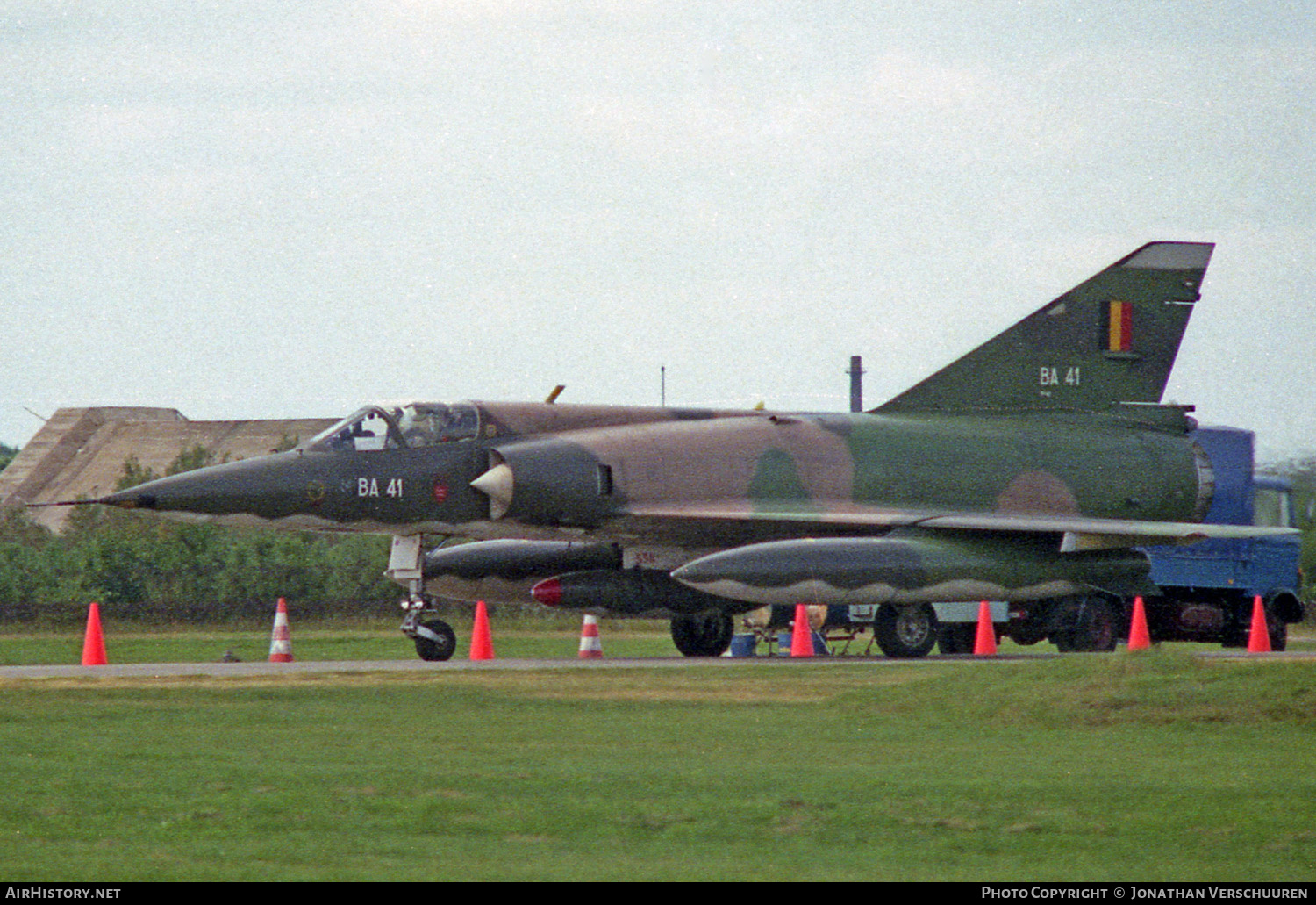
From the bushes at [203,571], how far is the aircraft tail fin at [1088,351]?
13.3m

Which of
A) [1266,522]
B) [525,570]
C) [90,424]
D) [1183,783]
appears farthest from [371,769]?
[90,424]

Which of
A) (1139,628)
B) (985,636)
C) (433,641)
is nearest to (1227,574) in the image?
(1139,628)

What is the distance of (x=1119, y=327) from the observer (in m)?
24.6

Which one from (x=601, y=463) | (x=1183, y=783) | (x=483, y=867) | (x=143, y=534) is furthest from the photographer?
(x=143, y=534)

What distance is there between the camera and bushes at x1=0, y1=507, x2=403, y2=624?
35.8 m

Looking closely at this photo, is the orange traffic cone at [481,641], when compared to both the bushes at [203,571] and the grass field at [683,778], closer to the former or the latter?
the grass field at [683,778]

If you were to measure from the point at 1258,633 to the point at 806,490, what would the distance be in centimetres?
623

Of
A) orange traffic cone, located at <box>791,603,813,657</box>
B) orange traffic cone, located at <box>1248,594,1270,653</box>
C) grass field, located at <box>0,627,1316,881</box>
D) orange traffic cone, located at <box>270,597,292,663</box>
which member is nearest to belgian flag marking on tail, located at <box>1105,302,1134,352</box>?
orange traffic cone, located at <box>1248,594,1270,653</box>

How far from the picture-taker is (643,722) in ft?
40.5

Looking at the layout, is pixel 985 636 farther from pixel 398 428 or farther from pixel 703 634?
pixel 398 428

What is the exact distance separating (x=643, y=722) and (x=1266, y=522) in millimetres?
15649

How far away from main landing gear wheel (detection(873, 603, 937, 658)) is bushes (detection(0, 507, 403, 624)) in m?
14.4

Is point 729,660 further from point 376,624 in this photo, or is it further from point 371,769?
point 376,624

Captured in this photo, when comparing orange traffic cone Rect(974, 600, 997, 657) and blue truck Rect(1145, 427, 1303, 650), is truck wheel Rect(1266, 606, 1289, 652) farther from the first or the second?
orange traffic cone Rect(974, 600, 997, 657)
